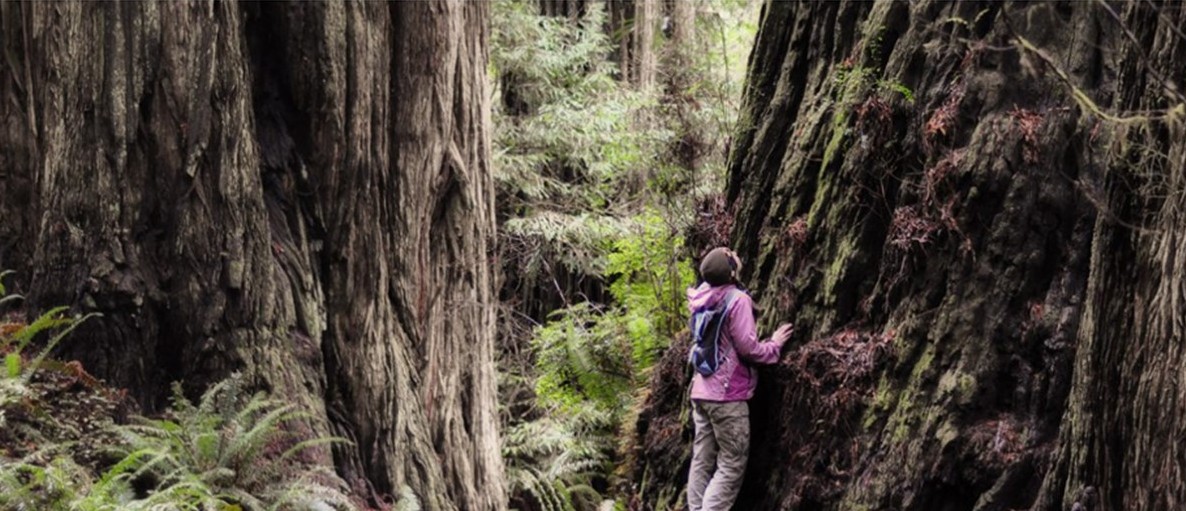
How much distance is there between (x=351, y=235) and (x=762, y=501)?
3843 millimetres

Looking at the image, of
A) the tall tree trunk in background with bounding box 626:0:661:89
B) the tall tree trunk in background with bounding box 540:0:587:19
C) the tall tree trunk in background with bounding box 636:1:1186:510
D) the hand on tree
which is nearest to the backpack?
the hand on tree

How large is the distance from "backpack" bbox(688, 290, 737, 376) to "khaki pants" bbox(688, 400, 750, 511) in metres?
0.36

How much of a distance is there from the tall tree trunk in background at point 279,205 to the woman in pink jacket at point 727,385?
229 cm

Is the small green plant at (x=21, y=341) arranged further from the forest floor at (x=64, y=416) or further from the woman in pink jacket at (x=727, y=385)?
the woman in pink jacket at (x=727, y=385)

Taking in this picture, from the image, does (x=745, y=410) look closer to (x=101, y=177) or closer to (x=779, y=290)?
(x=779, y=290)

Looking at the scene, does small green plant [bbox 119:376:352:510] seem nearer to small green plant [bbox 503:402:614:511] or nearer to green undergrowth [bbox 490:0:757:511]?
green undergrowth [bbox 490:0:757:511]

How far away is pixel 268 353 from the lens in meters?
8.42

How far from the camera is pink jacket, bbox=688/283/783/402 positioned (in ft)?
29.0

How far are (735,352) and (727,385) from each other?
0.26m

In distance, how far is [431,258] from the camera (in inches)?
412

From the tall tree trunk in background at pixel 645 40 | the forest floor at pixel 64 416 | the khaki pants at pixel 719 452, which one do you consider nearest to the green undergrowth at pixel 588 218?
the tall tree trunk in background at pixel 645 40

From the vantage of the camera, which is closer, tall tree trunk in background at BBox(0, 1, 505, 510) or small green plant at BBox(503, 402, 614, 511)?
tall tree trunk in background at BBox(0, 1, 505, 510)

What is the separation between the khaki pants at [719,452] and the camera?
29.8 feet

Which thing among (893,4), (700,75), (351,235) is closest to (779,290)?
(893,4)
